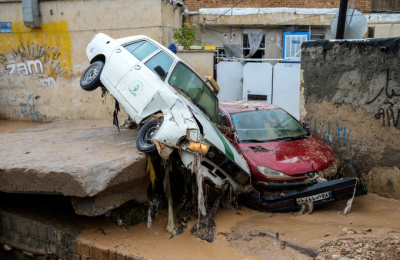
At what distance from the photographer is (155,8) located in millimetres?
11688

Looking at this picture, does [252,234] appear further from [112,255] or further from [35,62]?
[35,62]

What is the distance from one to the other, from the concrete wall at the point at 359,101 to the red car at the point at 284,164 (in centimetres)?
48

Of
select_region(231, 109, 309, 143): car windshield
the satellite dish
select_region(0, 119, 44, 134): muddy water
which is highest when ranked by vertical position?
the satellite dish

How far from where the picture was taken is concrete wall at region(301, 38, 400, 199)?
252 inches

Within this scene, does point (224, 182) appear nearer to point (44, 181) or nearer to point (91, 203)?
point (91, 203)

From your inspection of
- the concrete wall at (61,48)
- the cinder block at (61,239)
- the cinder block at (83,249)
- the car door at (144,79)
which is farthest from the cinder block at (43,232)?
the concrete wall at (61,48)

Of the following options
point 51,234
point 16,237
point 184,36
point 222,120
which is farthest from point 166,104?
point 184,36

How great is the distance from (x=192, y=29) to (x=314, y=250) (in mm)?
10423

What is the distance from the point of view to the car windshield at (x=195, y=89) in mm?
6559

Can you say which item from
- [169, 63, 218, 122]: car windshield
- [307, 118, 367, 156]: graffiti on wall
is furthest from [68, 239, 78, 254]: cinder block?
[307, 118, 367, 156]: graffiti on wall

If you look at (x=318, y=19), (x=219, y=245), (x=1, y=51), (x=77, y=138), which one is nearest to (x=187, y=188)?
(x=219, y=245)

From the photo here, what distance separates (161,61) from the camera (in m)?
6.77

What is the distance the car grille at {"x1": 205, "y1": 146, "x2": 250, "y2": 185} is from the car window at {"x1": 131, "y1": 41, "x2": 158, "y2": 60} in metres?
2.59

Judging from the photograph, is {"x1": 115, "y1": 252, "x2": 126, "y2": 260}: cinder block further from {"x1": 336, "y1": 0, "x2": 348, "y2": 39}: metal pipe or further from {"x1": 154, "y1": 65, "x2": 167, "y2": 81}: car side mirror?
{"x1": 336, "y1": 0, "x2": 348, "y2": 39}: metal pipe
